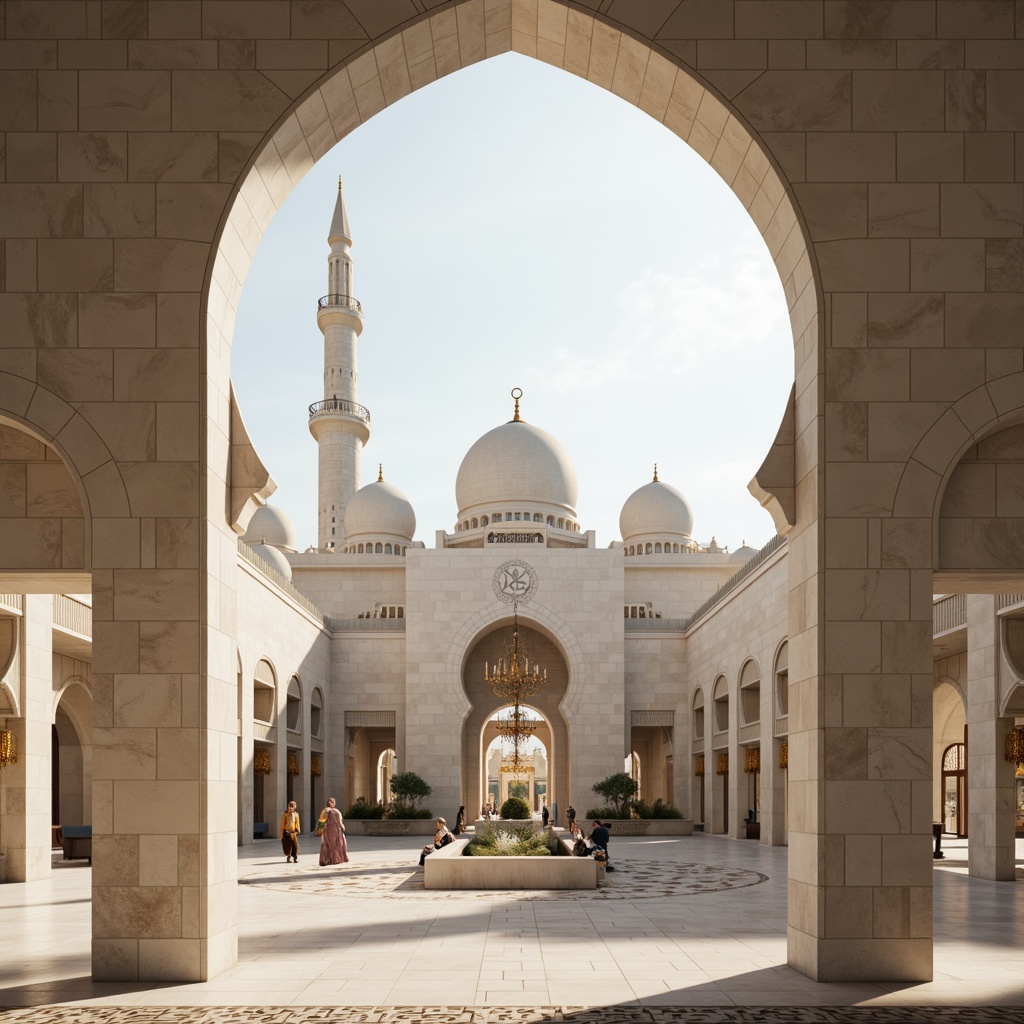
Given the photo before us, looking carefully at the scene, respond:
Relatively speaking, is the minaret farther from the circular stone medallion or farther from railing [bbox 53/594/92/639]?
railing [bbox 53/594/92/639]

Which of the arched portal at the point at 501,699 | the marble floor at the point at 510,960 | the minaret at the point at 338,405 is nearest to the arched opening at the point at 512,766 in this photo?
the arched portal at the point at 501,699

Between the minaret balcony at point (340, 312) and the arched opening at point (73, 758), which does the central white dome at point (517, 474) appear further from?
the arched opening at point (73, 758)

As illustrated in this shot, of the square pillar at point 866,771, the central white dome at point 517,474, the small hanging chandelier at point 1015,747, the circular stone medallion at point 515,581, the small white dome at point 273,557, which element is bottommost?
the small hanging chandelier at point 1015,747

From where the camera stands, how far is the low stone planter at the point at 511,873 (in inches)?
610

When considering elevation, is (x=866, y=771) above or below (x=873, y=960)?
above

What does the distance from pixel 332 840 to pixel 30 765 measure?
509 centimetres

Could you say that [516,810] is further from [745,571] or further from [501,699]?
[501,699]

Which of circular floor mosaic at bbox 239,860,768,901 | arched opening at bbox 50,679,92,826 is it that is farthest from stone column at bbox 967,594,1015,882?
arched opening at bbox 50,679,92,826

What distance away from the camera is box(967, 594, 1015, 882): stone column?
17.5m

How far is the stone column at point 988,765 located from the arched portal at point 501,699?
1988cm

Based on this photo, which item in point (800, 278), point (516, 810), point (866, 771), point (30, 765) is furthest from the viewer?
point (516, 810)

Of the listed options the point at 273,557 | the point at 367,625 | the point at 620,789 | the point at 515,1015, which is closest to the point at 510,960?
the point at 515,1015

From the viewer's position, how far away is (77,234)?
852 centimetres

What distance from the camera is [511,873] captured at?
1555cm
